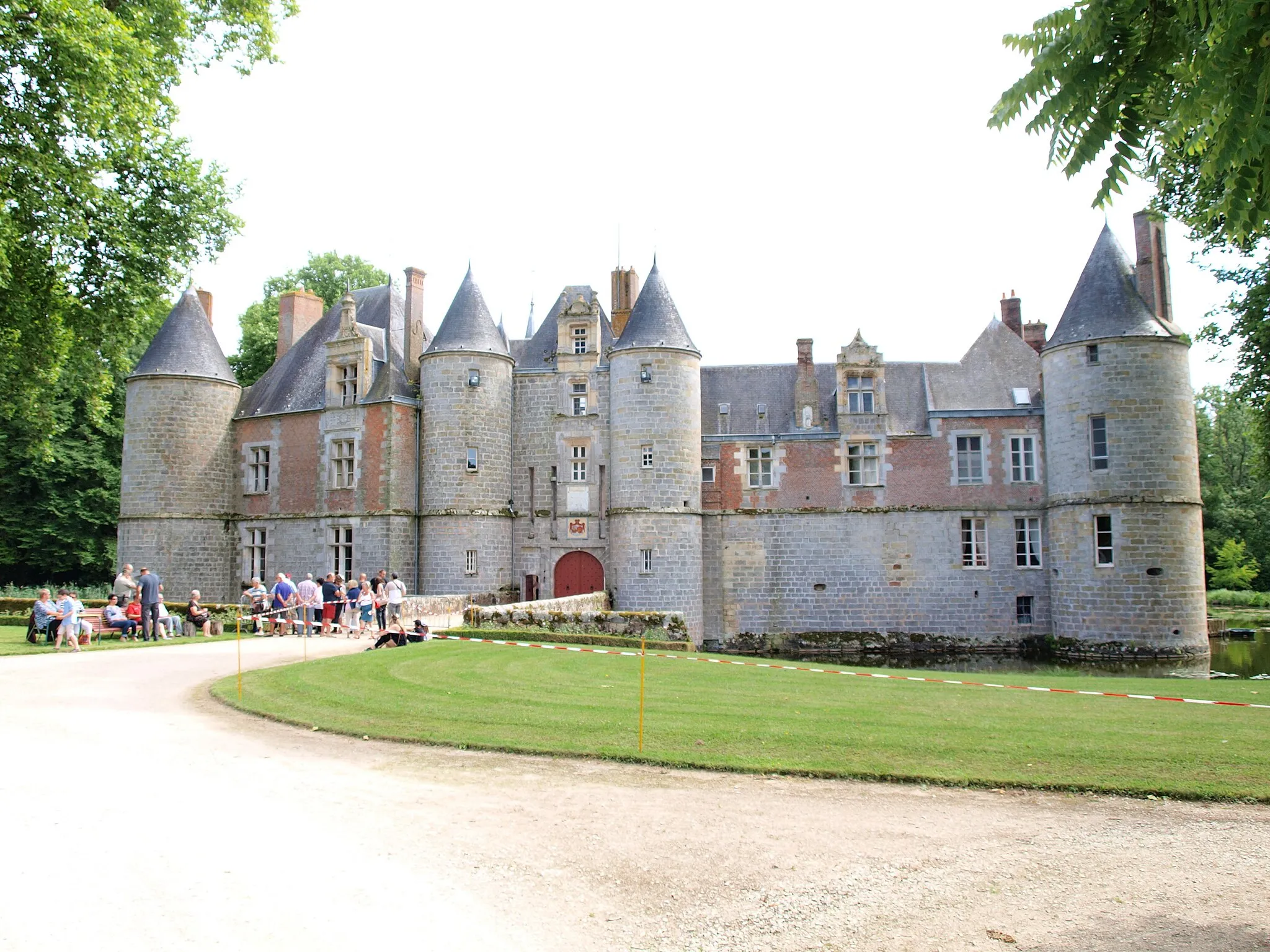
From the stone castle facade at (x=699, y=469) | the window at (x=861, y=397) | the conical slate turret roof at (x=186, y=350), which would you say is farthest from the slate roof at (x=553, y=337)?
the conical slate turret roof at (x=186, y=350)

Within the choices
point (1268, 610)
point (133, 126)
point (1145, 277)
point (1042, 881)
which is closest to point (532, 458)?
point (133, 126)

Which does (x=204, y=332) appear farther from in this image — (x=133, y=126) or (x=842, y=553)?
(x=842, y=553)

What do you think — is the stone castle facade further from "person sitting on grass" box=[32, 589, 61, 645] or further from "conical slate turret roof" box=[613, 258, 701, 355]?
"person sitting on grass" box=[32, 589, 61, 645]

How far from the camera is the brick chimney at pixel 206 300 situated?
33188 mm

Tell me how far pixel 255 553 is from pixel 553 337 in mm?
12488

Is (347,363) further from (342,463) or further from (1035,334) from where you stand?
(1035,334)

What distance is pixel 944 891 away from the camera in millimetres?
5234

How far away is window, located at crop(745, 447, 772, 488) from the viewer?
29.5m

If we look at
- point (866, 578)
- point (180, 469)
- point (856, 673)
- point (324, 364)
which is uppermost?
point (324, 364)

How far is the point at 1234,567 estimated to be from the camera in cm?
4869

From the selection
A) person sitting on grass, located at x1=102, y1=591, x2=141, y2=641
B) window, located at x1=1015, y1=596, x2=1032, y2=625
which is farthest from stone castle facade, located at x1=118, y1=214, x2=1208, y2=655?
person sitting on grass, located at x1=102, y1=591, x2=141, y2=641

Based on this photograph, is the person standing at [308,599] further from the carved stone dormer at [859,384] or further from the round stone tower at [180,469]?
the carved stone dormer at [859,384]

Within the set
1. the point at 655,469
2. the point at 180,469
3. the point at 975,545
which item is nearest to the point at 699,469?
the point at 655,469

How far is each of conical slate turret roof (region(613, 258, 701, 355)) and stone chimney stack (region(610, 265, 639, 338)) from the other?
7.16ft
